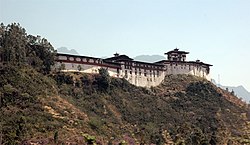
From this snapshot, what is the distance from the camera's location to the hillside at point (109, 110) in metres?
40.8

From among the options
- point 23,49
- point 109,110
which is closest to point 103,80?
point 109,110

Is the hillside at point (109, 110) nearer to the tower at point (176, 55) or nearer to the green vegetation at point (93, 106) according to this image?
the green vegetation at point (93, 106)

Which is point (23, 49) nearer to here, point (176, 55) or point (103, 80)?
point (103, 80)

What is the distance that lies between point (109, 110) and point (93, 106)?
299 cm

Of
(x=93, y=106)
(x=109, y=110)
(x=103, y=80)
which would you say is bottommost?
(x=109, y=110)

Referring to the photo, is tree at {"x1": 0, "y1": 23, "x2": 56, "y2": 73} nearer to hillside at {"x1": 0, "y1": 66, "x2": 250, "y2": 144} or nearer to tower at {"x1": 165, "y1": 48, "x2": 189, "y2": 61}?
hillside at {"x1": 0, "y1": 66, "x2": 250, "y2": 144}

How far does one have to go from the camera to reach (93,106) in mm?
55531

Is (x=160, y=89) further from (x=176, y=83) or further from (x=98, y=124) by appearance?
(x=98, y=124)

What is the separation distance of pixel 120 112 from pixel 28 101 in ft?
56.5

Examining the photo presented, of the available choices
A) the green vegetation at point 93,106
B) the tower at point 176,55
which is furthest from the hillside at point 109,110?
the tower at point 176,55

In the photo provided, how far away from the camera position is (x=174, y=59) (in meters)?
83.1

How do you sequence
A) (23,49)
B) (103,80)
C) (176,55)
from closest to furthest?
1. (23,49)
2. (103,80)
3. (176,55)

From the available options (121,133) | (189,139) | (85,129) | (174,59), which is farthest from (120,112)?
(174,59)

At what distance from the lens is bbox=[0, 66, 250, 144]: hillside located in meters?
40.8
